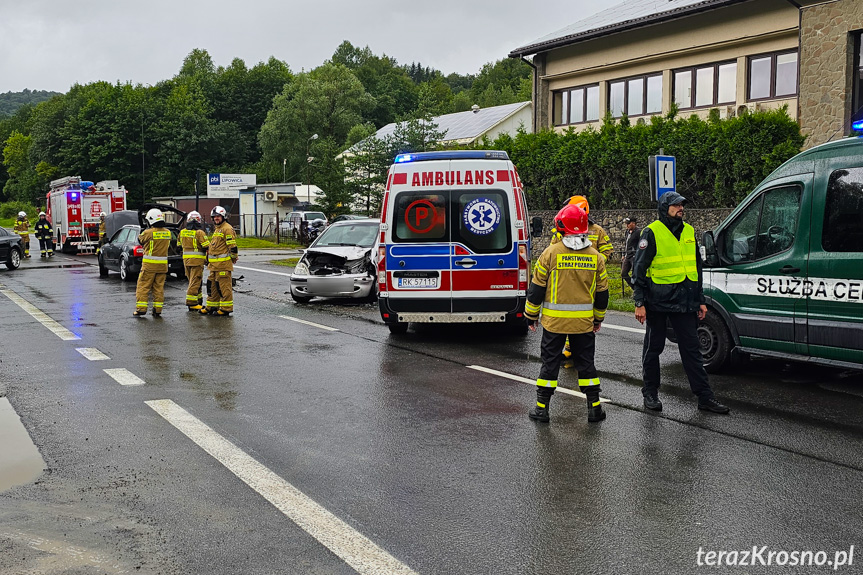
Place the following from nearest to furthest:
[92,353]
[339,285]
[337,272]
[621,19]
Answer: [92,353] → [339,285] → [337,272] → [621,19]

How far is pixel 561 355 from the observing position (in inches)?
278

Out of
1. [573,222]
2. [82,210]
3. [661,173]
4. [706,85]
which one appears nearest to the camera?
[573,222]

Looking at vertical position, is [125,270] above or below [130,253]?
below

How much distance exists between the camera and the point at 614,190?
25.2 m

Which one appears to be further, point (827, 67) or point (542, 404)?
point (827, 67)

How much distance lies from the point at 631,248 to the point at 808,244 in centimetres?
622

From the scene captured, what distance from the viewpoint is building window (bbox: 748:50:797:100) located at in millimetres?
25438

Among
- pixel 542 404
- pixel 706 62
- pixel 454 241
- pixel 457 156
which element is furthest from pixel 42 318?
pixel 706 62

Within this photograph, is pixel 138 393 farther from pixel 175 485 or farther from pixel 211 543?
pixel 211 543

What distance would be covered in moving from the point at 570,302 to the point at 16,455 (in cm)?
426

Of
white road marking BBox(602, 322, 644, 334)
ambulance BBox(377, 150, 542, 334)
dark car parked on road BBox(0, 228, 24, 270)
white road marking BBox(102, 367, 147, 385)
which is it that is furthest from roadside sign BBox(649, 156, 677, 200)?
dark car parked on road BBox(0, 228, 24, 270)

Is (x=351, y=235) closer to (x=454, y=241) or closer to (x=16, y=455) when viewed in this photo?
(x=454, y=241)

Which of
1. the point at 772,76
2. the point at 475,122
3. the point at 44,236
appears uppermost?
the point at 475,122

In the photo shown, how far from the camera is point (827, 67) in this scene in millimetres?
21172
